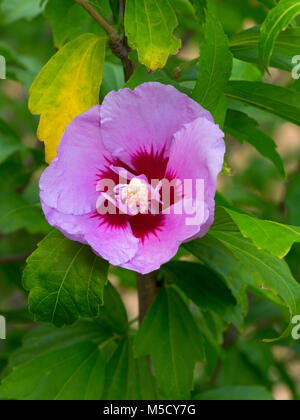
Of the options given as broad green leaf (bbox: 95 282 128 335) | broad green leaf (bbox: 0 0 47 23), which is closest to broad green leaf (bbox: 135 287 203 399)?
broad green leaf (bbox: 95 282 128 335)

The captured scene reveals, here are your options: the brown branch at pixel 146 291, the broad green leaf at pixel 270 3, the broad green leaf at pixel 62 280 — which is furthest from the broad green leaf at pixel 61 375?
the broad green leaf at pixel 270 3

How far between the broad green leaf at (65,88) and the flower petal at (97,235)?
0.10 metres

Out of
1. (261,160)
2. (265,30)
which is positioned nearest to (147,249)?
(265,30)

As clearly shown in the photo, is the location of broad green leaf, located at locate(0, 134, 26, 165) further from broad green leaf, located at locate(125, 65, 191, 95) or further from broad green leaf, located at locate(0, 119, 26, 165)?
broad green leaf, located at locate(125, 65, 191, 95)

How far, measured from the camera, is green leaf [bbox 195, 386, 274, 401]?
1.06 meters

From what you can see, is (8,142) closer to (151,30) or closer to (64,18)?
(64,18)

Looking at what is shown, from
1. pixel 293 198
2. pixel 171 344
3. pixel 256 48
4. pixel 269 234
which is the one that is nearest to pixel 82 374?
pixel 171 344

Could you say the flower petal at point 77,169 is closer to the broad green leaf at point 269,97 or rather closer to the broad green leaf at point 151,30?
the broad green leaf at point 151,30

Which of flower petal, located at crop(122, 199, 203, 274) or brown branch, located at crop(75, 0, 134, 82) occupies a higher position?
brown branch, located at crop(75, 0, 134, 82)

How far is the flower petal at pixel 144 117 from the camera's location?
26.6 inches

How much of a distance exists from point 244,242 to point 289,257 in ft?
1.84

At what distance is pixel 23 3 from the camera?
4.14 feet

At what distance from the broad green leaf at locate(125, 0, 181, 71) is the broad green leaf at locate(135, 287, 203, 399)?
0.38 m
